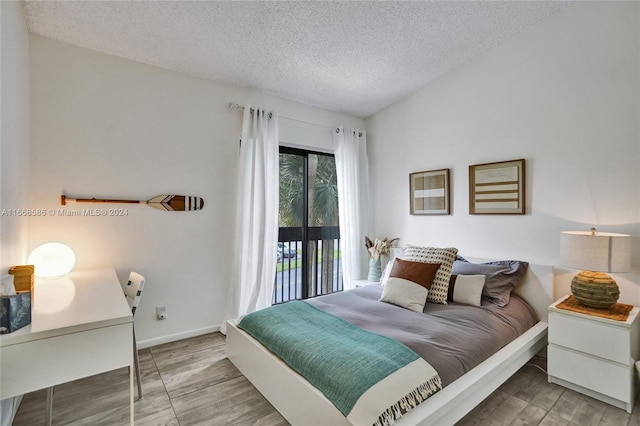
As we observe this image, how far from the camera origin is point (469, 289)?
8.02 feet

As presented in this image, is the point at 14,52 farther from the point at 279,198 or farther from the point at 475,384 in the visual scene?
the point at 475,384

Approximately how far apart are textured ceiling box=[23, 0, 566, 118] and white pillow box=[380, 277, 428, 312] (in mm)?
2094

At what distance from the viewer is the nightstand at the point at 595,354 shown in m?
1.84

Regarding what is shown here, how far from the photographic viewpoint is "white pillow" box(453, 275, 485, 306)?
7.88 ft

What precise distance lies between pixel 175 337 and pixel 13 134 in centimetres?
200

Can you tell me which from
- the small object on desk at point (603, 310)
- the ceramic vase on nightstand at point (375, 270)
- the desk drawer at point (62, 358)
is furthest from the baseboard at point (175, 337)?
the small object on desk at point (603, 310)

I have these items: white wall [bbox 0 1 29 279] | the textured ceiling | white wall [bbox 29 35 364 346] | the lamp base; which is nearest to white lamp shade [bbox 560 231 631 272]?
the lamp base

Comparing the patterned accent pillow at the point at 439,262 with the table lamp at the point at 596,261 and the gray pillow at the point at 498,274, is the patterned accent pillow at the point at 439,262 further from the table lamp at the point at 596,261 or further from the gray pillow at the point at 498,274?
the table lamp at the point at 596,261

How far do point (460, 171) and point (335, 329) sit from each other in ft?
7.25

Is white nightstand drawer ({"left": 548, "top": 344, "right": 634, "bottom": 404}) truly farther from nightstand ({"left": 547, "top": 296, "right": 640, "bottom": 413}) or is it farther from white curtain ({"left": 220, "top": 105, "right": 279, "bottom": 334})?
white curtain ({"left": 220, "top": 105, "right": 279, "bottom": 334})

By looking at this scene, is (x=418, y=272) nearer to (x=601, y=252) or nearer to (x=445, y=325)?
(x=445, y=325)

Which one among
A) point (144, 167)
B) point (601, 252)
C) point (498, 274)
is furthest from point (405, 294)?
point (144, 167)

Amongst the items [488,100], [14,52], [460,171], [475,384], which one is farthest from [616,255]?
[14,52]

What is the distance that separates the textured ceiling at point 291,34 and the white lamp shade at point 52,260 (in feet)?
5.35
